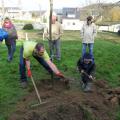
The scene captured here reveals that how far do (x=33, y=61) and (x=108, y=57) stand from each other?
3326 millimetres

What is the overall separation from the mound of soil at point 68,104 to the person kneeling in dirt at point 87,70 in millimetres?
201

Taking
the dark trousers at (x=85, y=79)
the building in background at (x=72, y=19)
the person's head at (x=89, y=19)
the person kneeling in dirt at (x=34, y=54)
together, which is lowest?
the building in background at (x=72, y=19)

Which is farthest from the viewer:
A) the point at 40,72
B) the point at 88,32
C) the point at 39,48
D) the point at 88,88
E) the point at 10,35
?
the point at 10,35

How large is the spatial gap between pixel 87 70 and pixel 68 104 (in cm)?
214

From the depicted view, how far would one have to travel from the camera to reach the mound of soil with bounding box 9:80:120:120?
7.39m

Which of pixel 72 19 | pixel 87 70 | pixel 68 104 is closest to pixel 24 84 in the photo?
pixel 87 70

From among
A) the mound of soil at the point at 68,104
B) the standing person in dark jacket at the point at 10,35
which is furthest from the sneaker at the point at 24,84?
the standing person in dark jacket at the point at 10,35

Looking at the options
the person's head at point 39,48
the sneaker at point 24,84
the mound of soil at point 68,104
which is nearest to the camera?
the mound of soil at point 68,104

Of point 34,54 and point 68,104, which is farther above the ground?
point 34,54

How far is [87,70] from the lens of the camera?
9.74 meters

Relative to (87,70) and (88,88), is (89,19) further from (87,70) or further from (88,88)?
(88,88)

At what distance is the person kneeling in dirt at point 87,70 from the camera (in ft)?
31.2

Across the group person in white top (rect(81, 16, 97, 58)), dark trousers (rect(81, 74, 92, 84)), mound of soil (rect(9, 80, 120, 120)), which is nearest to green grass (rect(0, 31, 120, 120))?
mound of soil (rect(9, 80, 120, 120))

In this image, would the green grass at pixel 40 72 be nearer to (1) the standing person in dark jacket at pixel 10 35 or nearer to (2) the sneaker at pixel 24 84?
(2) the sneaker at pixel 24 84
